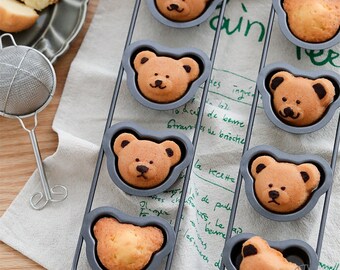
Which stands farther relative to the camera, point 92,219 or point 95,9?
point 95,9

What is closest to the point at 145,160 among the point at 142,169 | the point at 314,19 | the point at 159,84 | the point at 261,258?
the point at 142,169

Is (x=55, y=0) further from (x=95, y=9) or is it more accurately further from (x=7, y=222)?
(x=7, y=222)

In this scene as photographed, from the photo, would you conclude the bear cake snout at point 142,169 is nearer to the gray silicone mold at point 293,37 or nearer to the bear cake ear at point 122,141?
the bear cake ear at point 122,141

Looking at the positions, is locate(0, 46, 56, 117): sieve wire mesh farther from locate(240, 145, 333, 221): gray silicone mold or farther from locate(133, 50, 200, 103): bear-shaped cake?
locate(240, 145, 333, 221): gray silicone mold

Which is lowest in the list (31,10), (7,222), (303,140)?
(7,222)

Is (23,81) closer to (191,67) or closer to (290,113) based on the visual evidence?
(191,67)

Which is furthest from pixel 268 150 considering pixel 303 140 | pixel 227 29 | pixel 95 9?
pixel 95 9

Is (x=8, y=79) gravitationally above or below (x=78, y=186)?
above

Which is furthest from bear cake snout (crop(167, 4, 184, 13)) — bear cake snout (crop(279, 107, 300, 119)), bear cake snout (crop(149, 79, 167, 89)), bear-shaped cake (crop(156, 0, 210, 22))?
bear cake snout (crop(279, 107, 300, 119))
